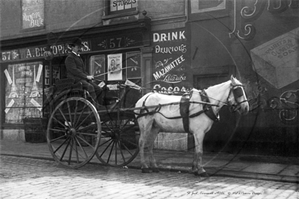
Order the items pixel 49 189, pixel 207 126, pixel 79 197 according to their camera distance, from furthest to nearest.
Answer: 1. pixel 207 126
2. pixel 49 189
3. pixel 79 197

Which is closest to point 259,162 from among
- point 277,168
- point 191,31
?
point 277,168

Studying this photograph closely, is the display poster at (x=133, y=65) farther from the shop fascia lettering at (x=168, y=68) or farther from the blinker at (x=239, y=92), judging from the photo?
the blinker at (x=239, y=92)

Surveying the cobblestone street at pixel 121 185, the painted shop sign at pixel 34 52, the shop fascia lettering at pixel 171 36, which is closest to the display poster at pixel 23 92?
the painted shop sign at pixel 34 52

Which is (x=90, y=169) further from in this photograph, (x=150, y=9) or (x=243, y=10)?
(x=243, y=10)

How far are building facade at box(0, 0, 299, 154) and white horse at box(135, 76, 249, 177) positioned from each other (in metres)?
0.43

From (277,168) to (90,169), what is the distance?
3.50 metres

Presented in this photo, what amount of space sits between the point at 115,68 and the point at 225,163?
9.65ft

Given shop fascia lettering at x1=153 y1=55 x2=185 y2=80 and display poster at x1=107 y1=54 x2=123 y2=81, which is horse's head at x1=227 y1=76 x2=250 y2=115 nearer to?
shop fascia lettering at x1=153 y1=55 x2=185 y2=80

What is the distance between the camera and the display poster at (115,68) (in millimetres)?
6355

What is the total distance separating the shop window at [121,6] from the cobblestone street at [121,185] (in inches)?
123

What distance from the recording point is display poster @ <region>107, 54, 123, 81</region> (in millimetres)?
6355

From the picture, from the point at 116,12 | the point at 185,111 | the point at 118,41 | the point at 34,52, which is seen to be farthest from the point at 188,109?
the point at 34,52

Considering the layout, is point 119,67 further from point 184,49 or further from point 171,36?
point 184,49

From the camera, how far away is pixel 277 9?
269 inches
